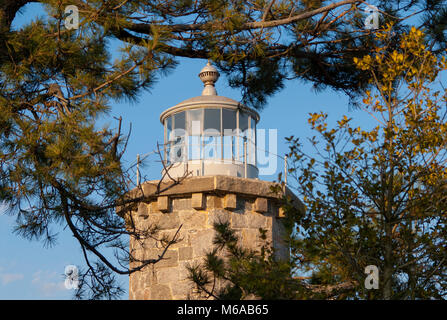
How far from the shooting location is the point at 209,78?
32.1ft

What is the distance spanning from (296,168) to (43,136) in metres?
2.13

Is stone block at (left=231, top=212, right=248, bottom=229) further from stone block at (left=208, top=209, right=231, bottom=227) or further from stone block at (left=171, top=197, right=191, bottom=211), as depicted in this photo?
stone block at (left=171, top=197, right=191, bottom=211)

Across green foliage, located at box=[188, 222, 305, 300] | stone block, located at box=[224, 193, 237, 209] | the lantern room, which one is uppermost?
the lantern room

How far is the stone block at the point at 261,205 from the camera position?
8805mm

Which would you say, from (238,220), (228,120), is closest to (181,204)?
(238,220)

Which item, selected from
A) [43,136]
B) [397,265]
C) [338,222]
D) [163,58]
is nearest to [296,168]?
[338,222]

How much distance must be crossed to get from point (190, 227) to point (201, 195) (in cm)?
47

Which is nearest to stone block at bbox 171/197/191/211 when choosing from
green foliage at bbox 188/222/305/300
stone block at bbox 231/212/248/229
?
stone block at bbox 231/212/248/229

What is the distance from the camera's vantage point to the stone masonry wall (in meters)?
8.50

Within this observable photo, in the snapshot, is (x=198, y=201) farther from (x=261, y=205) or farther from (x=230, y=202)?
(x=261, y=205)

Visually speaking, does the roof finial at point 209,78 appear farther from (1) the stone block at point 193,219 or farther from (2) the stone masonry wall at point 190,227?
(1) the stone block at point 193,219

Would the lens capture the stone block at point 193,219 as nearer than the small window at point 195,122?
Yes

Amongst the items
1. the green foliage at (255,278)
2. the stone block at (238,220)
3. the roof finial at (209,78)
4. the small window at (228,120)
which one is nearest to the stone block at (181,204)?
the stone block at (238,220)

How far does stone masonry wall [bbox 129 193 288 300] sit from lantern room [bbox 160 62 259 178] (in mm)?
528
